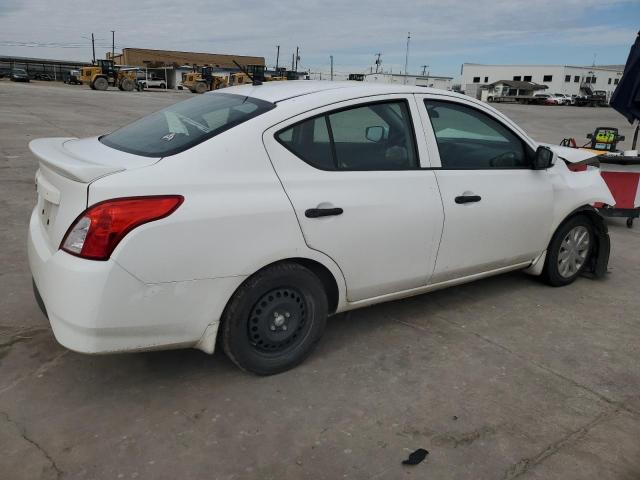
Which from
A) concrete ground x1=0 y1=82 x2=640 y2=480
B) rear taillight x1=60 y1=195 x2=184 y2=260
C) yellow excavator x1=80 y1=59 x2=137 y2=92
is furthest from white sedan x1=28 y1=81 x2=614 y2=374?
yellow excavator x1=80 y1=59 x2=137 y2=92

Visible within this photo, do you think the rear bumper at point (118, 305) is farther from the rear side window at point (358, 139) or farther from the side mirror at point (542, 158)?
the side mirror at point (542, 158)

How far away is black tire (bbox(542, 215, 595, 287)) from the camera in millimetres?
4273

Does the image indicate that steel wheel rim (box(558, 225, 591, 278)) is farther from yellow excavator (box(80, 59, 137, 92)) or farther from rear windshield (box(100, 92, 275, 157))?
yellow excavator (box(80, 59, 137, 92))

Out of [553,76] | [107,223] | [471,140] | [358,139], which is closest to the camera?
[107,223]

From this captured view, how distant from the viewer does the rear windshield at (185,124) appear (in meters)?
2.77

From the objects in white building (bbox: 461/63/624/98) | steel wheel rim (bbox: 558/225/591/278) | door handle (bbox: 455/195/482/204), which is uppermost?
white building (bbox: 461/63/624/98)

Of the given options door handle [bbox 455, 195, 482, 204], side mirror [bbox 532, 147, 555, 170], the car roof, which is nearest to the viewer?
the car roof

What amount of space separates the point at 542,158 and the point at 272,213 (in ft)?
7.45

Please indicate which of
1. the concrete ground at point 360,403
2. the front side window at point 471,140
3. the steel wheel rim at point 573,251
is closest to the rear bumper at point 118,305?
the concrete ground at point 360,403

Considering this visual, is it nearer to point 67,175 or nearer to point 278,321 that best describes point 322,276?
point 278,321

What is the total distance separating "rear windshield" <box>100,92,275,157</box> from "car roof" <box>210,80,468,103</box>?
96mm

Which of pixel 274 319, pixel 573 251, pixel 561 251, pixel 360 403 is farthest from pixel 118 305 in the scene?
pixel 573 251

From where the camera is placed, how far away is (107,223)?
7.73ft

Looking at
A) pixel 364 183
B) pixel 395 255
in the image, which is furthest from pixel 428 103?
pixel 395 255
